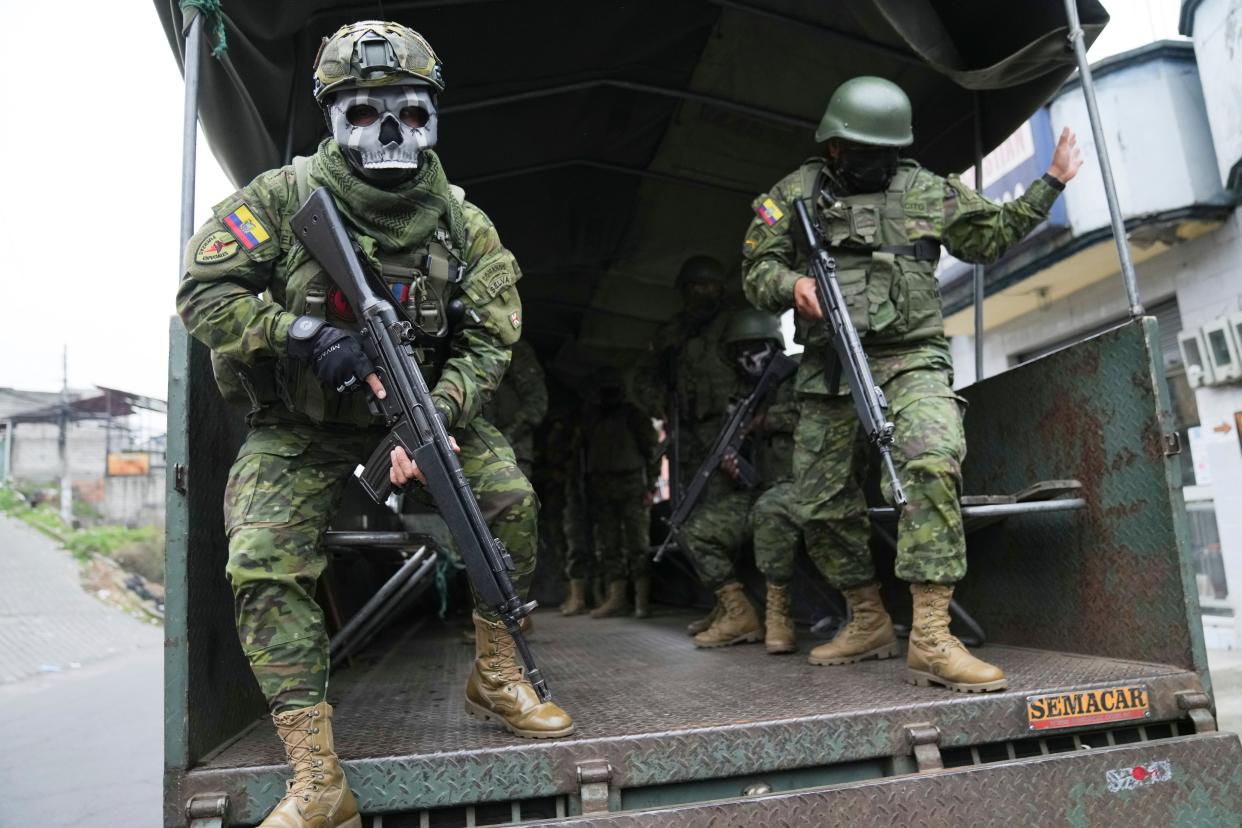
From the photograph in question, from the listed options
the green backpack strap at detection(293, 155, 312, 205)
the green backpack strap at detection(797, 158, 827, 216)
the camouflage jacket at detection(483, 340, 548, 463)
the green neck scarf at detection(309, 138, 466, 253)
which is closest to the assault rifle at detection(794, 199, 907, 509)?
the green backpack strap at detection(797, 158, 827, 216)

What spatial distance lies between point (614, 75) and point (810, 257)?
159 centimetres

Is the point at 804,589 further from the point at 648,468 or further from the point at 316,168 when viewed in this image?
the point at 316,168

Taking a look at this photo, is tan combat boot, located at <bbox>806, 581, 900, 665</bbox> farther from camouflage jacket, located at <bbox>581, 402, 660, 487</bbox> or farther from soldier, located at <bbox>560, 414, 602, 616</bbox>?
soldier, located at <bbox>560, 414, 602, 616</bbox>

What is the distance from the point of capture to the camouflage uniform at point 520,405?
562 cm

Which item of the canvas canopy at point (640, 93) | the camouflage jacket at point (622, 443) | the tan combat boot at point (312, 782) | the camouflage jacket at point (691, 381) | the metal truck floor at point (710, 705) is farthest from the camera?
the camouflage jacket at point (622, 443)

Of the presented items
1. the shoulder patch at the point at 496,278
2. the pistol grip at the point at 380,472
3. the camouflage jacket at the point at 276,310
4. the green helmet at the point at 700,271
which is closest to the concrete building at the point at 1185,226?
the green helmet at the point at 700,271

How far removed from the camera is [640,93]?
14.4 feet

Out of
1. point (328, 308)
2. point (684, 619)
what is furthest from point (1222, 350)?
point (328, 308)

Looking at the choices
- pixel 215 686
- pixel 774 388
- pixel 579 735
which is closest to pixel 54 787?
pixel 215 686

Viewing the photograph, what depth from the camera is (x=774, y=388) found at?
4355mm

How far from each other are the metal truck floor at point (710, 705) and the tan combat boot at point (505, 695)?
0.15 feet

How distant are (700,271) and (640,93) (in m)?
1.10

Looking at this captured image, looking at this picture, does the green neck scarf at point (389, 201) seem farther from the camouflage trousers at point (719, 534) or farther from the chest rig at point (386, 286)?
the camouflage trousers at point (719, 534)

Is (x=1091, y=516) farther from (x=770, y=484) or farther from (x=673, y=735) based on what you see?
(x=770, y=484)
